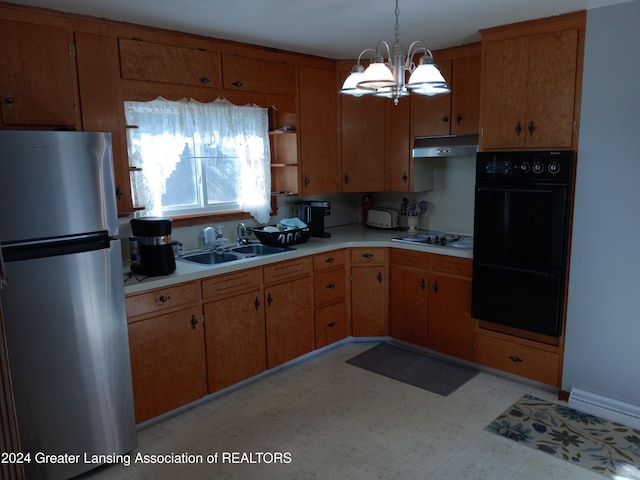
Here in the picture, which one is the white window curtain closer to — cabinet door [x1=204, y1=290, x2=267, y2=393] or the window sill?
the window sill

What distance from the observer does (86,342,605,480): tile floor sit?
2.44m

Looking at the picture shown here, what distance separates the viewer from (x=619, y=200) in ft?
9.16

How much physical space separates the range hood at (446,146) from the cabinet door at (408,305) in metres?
0.96

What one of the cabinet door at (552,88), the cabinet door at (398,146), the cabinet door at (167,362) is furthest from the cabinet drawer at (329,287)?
the cabinet door at (552,88)

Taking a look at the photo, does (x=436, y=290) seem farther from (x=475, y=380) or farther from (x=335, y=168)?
(x=335, y=168)

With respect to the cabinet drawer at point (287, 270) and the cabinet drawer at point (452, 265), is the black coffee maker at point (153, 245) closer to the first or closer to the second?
the cabinet drawer at point (287, 270)

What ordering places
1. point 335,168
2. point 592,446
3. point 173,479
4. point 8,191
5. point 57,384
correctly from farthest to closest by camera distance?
point 335,168 < point 592,446 < point 173,479 < point 57,384 < point 8,191

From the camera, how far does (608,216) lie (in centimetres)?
284

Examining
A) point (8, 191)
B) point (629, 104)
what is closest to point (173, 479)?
point (8, 191)

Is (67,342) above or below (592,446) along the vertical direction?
above

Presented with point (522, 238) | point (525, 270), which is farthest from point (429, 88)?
point (525, 270)

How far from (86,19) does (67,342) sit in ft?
5.99

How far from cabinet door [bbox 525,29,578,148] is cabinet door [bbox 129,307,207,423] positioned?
98.1 inches

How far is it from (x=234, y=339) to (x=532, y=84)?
2.59 meters
